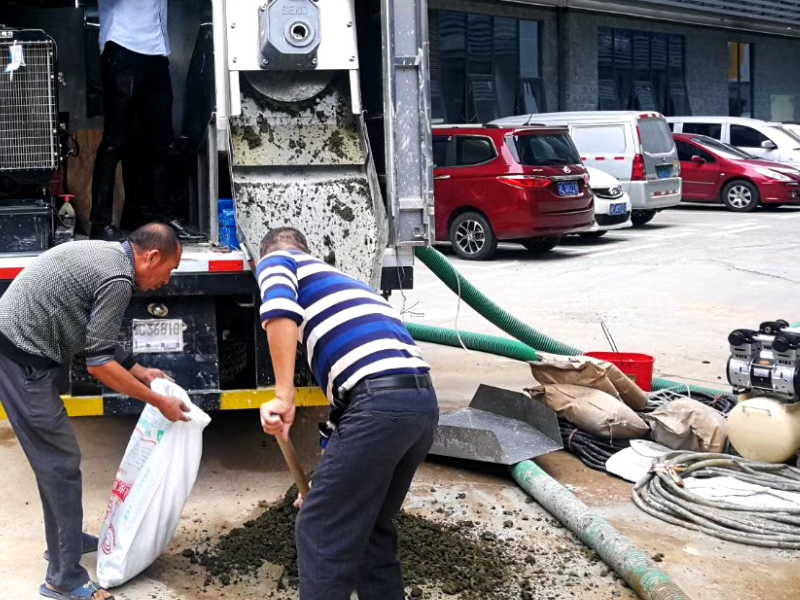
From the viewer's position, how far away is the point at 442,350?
29.3ft

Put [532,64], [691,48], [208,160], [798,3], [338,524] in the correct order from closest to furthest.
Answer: [338,524] → [208,160] → [532,64] → [691,48] → [798,3]

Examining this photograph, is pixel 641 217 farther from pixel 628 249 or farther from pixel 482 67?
pixel 482 67

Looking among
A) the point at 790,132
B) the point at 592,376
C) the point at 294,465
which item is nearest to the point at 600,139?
the point at 790,132

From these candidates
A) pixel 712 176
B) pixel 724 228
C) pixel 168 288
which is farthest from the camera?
pixel 712 176

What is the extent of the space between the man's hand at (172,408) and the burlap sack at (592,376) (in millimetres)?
2615

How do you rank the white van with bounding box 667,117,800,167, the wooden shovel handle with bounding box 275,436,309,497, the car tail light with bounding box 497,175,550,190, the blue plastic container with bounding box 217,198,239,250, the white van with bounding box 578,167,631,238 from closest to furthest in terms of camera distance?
1. the wooden shovel handle with bounding box 275,436,309,497
2. the blue plastic container with bounding box 217,198,239,250
3. the car tail light with bounding box 497,175,550,190
4. the white van with bounding box 578,167,631,238
5. the white van with bounding box 667,117,800,167

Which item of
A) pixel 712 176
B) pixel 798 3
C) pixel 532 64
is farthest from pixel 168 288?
pixel 798 3

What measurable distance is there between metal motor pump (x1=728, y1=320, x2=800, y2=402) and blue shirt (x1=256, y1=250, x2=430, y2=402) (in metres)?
2.57

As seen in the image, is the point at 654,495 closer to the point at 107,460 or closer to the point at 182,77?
the point at 107,460

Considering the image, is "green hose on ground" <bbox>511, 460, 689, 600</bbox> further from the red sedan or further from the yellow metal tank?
the red sedan

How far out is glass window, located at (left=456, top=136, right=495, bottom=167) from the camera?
1427cm

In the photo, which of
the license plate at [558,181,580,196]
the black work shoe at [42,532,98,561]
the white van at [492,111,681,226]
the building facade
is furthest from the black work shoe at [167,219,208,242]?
the building facade

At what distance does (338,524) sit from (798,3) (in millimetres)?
32176

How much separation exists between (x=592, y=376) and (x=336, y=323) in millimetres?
2974
